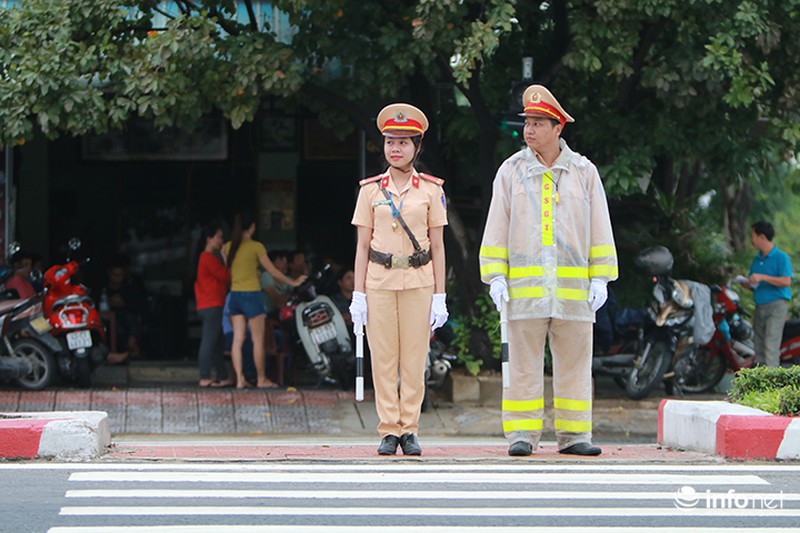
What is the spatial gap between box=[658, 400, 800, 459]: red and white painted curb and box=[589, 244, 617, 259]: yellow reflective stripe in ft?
3.75

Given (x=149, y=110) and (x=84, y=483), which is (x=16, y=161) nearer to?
(x=149, y=110)

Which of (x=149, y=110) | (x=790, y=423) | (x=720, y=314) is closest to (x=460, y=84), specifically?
(x=149, y=110)

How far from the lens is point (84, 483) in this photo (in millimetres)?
6832

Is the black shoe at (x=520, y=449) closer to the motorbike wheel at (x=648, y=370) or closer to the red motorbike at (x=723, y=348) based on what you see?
the motorbike wheel at (x=648, y=370)

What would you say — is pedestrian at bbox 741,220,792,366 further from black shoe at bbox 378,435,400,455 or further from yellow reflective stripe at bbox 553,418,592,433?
black shoe at bbox 378,435,400,455

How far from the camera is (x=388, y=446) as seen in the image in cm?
804

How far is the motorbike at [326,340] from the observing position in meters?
13.2

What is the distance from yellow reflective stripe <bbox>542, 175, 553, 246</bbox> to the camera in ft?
25.9

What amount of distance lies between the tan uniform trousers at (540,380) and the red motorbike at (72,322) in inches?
246

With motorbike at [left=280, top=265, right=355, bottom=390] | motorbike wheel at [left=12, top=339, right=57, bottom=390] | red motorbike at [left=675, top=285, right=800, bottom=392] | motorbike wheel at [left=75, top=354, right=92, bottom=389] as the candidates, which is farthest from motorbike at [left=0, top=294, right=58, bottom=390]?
red motorbike at [left=675, top=285, right=800, bottom=392]

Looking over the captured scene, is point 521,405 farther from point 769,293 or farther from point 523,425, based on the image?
point 769,293

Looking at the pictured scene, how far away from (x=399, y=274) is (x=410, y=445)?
3.27ft

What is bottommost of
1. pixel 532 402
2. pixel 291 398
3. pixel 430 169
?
pixel 291 398

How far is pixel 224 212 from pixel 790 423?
10.1 metres
